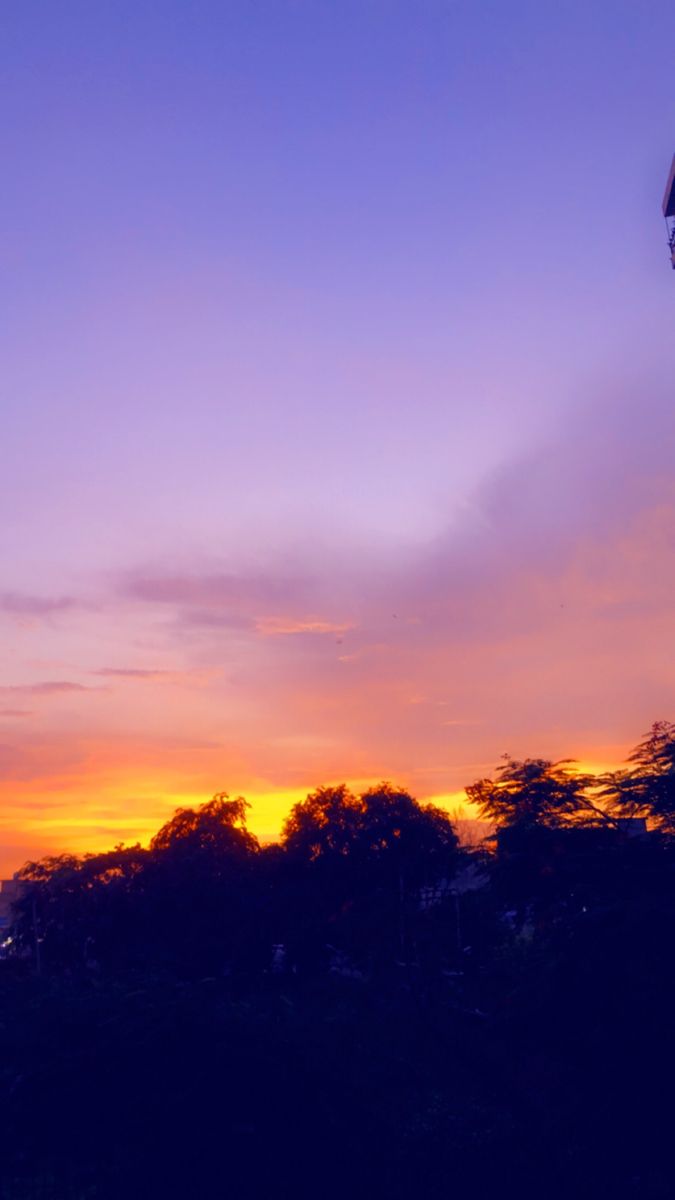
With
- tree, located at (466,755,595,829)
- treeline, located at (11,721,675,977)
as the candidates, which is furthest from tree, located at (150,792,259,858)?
tree, located at (466,755,595,829)

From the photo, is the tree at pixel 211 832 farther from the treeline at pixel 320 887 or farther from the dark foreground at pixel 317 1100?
the dark foreground at pixel 317 1100

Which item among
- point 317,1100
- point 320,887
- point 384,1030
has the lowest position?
point 317,1100

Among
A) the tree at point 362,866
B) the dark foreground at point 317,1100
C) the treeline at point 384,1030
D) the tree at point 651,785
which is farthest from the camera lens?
the tree at point 362,866

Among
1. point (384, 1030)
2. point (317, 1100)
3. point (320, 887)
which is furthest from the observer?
point (320, 887)

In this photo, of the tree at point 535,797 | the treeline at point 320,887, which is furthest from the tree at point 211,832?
the tree at point 535,797

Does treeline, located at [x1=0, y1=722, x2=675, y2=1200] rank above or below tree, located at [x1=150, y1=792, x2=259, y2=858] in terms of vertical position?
below

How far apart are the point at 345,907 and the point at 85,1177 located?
1946 centimetres

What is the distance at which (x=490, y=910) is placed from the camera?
33.5 metres

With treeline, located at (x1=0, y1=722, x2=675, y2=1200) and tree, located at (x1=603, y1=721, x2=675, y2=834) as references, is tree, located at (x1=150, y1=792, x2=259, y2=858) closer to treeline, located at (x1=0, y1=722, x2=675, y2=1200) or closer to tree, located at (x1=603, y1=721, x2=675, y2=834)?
treeline, located at (x1=0, y1=722, x2=675, y2=1200)

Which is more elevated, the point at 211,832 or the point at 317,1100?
the point at 211,832

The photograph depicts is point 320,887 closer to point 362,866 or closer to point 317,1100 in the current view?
point 362,866

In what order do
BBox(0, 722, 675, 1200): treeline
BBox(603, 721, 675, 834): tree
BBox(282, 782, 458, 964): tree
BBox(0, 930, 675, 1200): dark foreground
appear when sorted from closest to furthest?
BBox(0, 930, 675, 1200): dark foreground
BBox(0, 722, 675, 1200): treeline
BBox(603, 721, 675, 834): tree
BBox(282, 782, 458, 964): tree

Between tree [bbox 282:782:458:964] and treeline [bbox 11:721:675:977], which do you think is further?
tree [bbox 282:782:458:964]

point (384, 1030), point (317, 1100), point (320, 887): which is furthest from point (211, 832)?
point (317, 1100)
